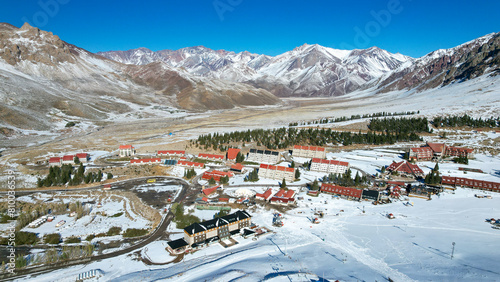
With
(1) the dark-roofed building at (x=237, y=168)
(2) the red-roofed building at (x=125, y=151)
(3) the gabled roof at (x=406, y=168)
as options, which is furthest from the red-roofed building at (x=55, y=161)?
(3) the gabled roof at (x=406, y=168)

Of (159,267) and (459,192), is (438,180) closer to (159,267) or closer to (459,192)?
(459,192)

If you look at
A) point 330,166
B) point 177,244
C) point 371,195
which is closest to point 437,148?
point 330,166

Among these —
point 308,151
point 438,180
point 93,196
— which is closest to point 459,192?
point 438,180

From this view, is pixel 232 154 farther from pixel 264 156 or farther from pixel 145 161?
pixel 145 161

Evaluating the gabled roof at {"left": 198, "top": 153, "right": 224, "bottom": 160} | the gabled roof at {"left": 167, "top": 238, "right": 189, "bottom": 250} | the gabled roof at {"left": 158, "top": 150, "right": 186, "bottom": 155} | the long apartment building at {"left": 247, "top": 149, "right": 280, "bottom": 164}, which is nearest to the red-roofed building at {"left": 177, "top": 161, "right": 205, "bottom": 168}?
the gabled roof at {"left": 198, "top": 153, "right": 224, "bottom": 160}

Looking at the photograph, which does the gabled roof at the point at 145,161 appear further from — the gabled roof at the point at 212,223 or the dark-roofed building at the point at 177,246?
the dark-roofed building at the point at 177,246
